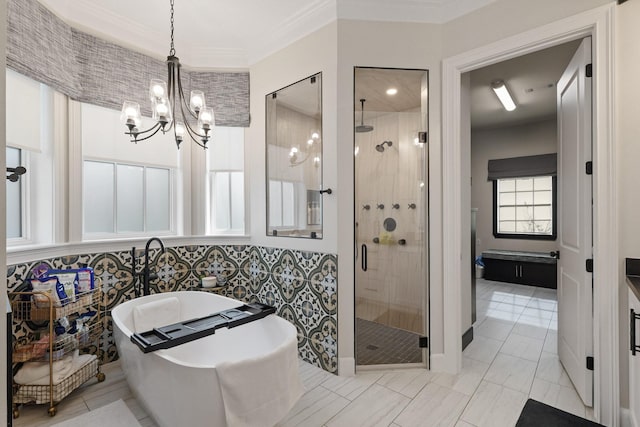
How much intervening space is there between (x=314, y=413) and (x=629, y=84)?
282 centimetres

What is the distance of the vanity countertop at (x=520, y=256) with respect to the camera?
195 inches

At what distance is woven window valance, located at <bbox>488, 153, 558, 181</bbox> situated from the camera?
16.9 feet

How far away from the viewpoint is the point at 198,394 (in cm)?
145

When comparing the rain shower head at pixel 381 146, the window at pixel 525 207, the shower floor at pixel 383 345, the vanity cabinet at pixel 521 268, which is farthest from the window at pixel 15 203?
the window at pixel 525 207

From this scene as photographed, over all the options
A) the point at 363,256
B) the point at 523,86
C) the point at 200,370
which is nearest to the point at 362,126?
the point at 363,256

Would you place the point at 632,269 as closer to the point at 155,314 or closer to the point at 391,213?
the point at 391,213

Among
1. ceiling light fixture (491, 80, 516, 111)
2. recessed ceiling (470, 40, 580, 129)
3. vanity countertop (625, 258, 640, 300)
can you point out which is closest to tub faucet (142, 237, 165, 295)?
vanity countertop (625, 258, 640, 300)

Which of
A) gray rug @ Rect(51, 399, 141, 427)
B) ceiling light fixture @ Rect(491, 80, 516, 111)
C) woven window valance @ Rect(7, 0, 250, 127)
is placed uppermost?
ceiling light fixture @ Rect(491, 80, 516, 111)

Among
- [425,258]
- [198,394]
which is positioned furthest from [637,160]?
[198,394]

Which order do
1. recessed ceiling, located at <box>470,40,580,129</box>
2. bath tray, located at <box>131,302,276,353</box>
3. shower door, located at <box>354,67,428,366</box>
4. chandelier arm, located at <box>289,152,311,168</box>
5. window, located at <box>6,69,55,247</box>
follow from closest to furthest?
bath tray, located at <box>131,302,276,353</box>, window, located at <box>6,69,55,247</box>, shower door, located at <box>354,67,428,366</box>, chandelier arm, located at <box>289,152,311,168</box>, recessed ceiling, located at <box>470,40,580,129</box>

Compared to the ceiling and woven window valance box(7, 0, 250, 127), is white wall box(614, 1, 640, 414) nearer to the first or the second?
the ceiling

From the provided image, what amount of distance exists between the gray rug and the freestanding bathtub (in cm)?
11

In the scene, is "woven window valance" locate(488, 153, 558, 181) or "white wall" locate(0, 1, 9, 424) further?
"woven window valance" locate(488, 153, 558, 181)

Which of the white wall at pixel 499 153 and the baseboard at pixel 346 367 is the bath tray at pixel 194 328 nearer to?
the baseboard at pixel 346 367
